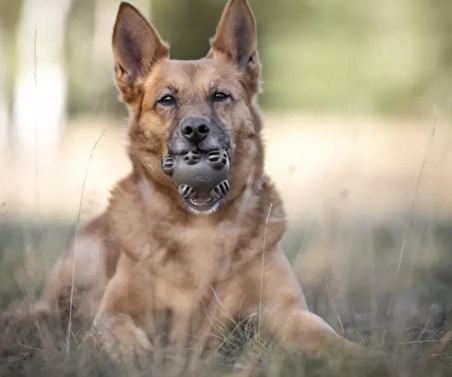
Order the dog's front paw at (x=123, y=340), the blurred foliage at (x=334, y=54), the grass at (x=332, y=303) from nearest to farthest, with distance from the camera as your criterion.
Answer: the grass at (x=332, y=303) < the dog's front paw at (x=123, y=340) < the blurred foliage at (x=334, y=54)

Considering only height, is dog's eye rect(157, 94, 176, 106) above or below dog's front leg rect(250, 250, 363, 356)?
above

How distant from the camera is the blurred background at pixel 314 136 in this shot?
4215 millimetres

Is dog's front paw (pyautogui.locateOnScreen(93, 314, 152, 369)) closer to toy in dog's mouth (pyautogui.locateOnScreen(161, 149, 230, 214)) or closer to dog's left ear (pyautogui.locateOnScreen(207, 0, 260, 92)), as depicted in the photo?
toy in dog's mouth (pyautogui.locateOnScreen(161, 149, 230, 214))

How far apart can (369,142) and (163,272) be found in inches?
225

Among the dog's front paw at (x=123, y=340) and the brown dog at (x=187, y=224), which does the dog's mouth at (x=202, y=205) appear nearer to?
the brown dog at (x=187, y=224)

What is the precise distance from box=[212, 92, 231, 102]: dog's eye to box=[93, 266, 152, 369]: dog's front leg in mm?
819

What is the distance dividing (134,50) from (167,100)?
0.32 meters

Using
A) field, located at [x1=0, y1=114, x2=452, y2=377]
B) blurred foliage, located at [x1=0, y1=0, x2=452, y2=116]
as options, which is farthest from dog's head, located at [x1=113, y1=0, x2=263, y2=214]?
blurred foliage, located at [x1=0, y1=0, x2=452, y2=116]

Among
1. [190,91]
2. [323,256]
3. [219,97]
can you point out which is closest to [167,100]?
[190,91]

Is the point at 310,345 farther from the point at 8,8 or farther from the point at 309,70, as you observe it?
A: the point at 8,8

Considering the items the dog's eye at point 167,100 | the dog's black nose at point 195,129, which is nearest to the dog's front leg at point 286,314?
the dog's black nose at point 195,129

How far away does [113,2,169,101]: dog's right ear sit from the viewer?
3803 mm

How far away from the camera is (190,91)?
12.1 feet

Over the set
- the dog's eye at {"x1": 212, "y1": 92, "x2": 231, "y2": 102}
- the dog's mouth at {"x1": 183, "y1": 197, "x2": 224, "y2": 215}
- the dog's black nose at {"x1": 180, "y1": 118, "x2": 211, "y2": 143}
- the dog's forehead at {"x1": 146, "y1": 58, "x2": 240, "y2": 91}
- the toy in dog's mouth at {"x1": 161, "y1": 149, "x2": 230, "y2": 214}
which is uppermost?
the dog's forehead at {"x1": 146, "y1": 58, "x2": 240, "y2": 91}
